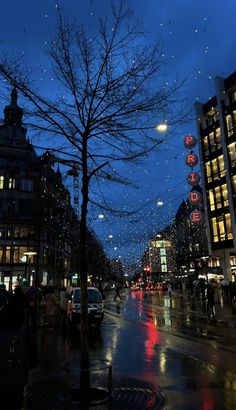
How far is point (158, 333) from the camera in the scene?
17.3 m

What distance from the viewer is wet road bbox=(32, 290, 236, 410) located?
7.56 meters

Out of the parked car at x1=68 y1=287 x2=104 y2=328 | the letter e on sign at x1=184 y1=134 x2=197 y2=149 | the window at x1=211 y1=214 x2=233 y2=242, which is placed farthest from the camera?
the window at x1=211 y1=214 x2=233 y2=242

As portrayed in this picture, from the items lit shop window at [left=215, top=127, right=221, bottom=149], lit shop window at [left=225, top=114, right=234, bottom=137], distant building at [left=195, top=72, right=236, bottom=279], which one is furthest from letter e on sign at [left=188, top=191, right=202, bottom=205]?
lit shop window at [left=215, top=127, right=221, bottom=149]

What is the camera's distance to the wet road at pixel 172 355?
7.56 m

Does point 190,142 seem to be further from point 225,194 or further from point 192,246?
point 192,246

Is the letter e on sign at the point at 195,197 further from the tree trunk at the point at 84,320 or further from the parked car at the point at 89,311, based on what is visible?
the tree trunk at the point at 84,320

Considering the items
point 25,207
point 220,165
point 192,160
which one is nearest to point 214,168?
point 220,165

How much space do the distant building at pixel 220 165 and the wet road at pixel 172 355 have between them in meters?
29.1

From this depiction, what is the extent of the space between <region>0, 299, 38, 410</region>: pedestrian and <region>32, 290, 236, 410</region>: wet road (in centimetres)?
323

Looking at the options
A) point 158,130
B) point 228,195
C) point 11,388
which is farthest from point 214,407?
point 228,195

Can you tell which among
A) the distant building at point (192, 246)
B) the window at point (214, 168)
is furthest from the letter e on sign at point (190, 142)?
the distant building at point (192, 246)

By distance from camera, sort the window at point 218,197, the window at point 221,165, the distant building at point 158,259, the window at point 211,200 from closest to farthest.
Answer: the window at point 221,165 < the window at point 218,197 < the window at point 211,200 < the distant building at point 158,259

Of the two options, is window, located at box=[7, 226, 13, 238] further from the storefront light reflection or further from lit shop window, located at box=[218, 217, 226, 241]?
the storefront light reflection

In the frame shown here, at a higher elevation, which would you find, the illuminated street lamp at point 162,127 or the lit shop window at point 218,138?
the lit shop window at point 218,138
